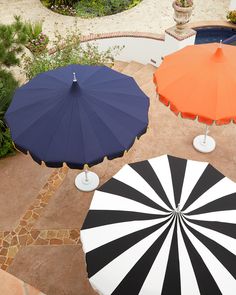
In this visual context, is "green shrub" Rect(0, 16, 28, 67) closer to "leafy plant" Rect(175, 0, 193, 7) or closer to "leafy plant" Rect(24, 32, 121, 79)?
"leafy plant" Rect(24, 32, 121, 79)

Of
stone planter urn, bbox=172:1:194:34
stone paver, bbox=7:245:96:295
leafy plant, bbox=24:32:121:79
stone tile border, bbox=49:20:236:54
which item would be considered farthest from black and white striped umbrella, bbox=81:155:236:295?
stone tile border, bbox=49:20:236:54

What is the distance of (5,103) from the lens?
452 inches

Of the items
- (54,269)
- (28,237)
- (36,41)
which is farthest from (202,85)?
(36,41)

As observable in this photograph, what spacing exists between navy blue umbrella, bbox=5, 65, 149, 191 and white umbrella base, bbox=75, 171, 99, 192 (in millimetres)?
2495

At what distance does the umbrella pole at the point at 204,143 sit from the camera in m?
10.9

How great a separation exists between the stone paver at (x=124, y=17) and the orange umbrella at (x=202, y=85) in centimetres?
792

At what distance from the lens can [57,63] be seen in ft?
41.5

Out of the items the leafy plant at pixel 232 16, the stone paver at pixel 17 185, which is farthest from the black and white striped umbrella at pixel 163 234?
the leafy plant at pixel 232 16

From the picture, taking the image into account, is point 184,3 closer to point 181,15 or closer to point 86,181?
point 181,15

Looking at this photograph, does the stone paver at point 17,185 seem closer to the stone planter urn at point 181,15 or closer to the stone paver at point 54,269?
the stone paver at point 54,269

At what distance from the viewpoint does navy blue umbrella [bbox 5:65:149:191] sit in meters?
7.62

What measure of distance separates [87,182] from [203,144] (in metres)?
3.72

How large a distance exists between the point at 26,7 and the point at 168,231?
1623 cm

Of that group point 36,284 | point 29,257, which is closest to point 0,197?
point 29,257
